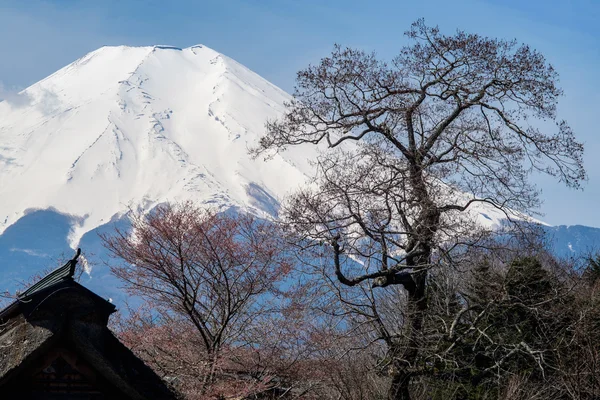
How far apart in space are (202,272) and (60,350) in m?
7.83

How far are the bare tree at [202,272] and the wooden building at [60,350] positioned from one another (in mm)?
6771

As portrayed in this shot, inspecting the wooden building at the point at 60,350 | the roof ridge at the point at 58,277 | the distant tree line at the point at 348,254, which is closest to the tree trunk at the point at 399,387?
the distant tree line at the point at 348,254

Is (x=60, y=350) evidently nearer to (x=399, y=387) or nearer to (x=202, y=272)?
(x=202, y=272)

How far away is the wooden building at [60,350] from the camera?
6688 mm

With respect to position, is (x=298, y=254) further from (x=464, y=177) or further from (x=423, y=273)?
(x=464, y=177)

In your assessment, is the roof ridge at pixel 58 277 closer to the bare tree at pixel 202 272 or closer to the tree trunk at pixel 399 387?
the bare tree at pixel 202 272

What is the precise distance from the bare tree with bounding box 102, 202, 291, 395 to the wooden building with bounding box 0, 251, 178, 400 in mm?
6771

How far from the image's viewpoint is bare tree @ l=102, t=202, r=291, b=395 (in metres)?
14.3

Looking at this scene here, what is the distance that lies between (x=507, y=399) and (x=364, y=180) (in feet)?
13.8

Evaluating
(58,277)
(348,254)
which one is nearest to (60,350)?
(58,277)

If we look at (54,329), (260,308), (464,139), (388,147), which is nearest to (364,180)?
(388,147)

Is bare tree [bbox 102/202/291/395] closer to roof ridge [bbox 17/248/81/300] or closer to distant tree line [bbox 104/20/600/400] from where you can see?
distant tree line [bbox 104/20/600/400]

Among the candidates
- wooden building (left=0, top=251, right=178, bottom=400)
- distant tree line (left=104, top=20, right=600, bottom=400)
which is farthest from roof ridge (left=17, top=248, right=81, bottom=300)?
distant tree line (left=104, top=20, right=600, bottom=400)

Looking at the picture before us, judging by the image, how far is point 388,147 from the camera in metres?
14.2
